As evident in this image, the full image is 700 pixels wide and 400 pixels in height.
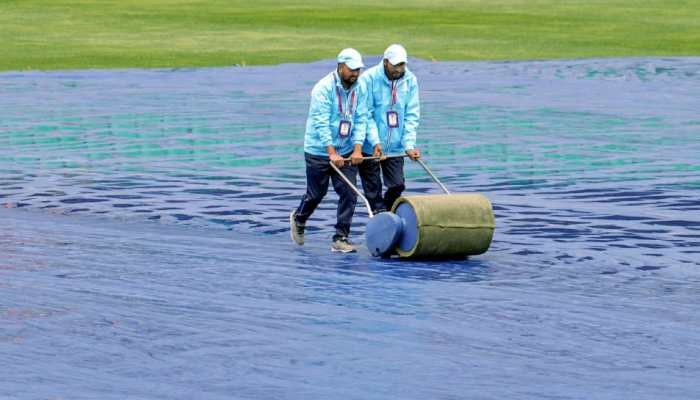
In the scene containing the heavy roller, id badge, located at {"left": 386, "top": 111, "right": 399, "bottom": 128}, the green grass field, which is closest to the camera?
the heavy roller

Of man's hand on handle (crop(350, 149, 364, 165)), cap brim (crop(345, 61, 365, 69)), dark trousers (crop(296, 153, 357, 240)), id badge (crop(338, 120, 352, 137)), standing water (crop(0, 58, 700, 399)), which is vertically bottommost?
standing water (crop(0, 58, 700, 399))

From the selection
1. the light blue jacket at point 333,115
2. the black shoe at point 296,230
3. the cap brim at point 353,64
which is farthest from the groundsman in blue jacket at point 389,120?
the black shoe at point 296,230

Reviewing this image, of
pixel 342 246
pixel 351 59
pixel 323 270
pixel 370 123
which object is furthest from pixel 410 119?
pixel 323 270

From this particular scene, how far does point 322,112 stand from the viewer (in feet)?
48.4

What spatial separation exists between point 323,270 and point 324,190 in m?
1.57

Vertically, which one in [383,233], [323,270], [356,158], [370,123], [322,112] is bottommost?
[323,270]

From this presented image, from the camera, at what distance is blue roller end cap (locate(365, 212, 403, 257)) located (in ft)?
46.6

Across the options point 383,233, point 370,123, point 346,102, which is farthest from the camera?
point 370,123

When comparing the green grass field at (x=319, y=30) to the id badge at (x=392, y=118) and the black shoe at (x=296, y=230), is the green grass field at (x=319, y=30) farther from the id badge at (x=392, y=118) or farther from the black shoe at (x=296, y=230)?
the id badge at (x=392, y=118)

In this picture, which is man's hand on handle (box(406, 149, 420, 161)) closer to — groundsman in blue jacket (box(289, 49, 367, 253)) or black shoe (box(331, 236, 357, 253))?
groundsman in blue jacket (box(289, 49, 367, 253))

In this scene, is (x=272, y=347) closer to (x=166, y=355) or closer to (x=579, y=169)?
(x=166, y=355)

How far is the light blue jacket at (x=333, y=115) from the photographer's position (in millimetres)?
14766

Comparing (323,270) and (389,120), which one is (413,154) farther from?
(323,270)

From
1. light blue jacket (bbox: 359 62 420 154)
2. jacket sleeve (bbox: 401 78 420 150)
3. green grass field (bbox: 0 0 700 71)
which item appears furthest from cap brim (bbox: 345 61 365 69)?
green grass field (bbox: 0 0 700 71)
